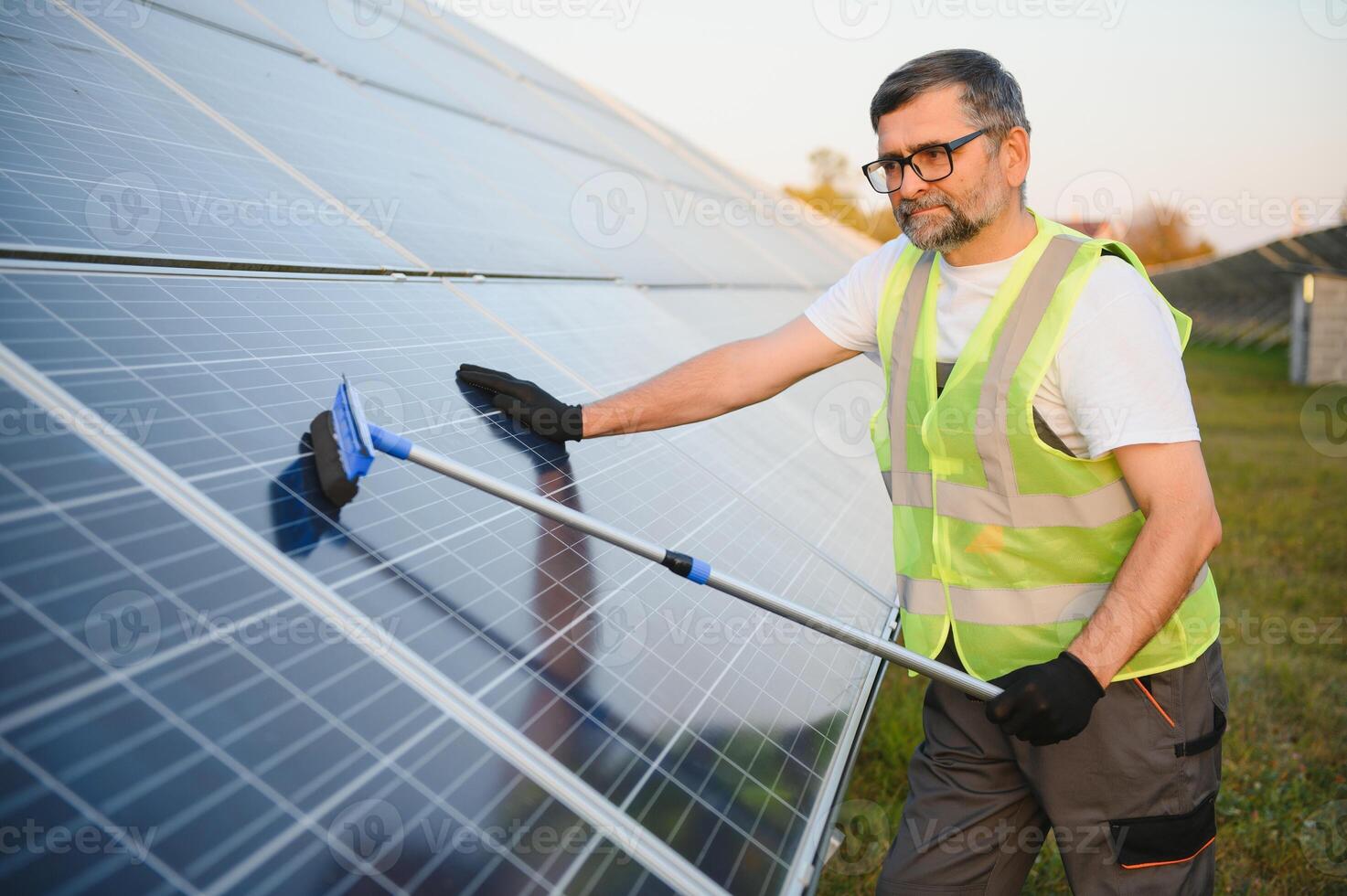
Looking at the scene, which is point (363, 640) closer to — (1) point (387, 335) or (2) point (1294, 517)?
(1) point (387, 335)

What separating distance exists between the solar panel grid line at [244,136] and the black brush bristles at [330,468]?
146cm

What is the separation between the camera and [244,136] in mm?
3215

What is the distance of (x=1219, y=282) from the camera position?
3478cm

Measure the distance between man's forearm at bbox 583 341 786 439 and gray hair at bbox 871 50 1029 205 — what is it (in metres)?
0.78

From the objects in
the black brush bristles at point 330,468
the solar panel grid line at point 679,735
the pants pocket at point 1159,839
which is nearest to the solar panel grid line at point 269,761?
the solar panel grid line at point 679,735

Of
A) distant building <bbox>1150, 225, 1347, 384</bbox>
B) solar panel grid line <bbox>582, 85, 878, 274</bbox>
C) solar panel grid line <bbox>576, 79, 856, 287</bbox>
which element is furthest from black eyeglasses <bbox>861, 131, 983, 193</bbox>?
distant building <bbox>1150, 225, 1347, 384</bbox>

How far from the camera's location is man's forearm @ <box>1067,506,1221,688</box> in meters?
2.21

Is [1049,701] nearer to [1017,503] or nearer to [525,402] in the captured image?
[1017,503]

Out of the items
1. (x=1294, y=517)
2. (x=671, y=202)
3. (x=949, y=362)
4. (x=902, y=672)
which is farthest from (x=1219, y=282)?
(x=949, y=362)

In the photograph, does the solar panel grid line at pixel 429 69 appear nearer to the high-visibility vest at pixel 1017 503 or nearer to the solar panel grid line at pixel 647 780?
the high-visibility vest at pixel 1017 503

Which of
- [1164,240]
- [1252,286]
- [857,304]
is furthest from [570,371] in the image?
[1164,240]

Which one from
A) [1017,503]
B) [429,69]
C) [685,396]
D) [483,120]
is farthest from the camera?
[429,69]

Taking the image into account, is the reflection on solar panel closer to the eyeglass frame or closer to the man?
the man

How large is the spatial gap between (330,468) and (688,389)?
4.33 feet
